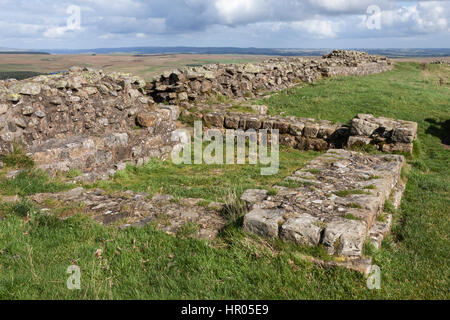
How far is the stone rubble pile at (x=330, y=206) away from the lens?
4.11 m

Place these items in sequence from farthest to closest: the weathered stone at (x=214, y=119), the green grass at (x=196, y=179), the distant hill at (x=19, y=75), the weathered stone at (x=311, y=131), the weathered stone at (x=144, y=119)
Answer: the weathered stone at (x=214, y=119)
the weathered stone at (x=311, y=131)
the distant hill at (x=19, y=75)
the weathered stone at (x=144, y=119)
the green grass at (x=196, y=179)

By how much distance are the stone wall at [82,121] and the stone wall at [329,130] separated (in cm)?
290

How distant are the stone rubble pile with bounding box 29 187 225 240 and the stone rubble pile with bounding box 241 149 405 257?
2.40 feet

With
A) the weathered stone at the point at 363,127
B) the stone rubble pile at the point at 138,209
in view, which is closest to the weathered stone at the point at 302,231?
the stone rubble pile at the point at 138,209

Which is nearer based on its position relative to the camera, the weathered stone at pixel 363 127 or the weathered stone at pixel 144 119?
the weathered stone at pixel 144 119

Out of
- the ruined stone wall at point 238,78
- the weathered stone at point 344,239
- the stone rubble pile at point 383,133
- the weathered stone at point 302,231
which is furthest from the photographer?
the ruined stone wall at point 238,78

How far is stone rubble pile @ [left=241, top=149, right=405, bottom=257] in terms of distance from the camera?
411cm

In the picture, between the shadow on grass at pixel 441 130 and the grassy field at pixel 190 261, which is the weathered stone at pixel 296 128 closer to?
the shadow on grass at pixel 441 130

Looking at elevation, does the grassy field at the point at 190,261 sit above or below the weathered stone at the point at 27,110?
below

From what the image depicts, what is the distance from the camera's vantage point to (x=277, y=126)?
12.1 metres

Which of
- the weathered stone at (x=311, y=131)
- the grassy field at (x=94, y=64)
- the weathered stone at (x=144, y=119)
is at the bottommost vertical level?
the weathered stone at (x=311, y=131)

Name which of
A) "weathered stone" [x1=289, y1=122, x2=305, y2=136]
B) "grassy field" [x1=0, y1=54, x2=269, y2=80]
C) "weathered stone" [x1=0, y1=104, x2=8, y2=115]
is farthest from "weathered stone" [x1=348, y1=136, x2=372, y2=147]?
"grassy field" [x1=0, y1=54, x2=269, y2=80]
